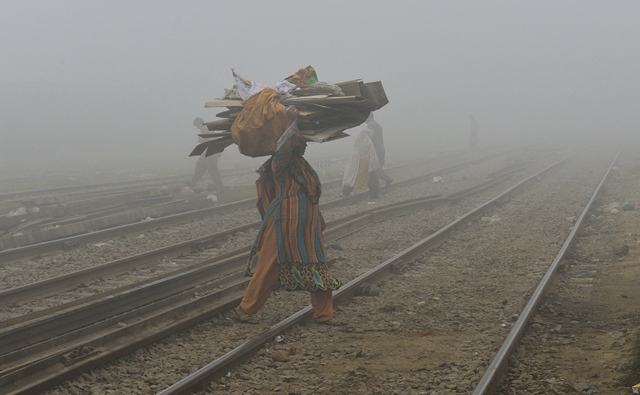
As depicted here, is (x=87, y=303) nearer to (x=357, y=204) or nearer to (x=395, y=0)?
(x=357, y=204)

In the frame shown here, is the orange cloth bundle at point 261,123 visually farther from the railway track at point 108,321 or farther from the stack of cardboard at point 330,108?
the railway track at point 108,321

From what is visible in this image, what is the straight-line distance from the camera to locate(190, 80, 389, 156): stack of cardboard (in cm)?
576

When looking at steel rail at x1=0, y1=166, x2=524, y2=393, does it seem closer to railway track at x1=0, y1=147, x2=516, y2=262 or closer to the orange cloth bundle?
the orange cloth bundle

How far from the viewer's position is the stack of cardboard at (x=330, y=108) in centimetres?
576

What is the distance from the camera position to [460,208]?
14180 millimetres

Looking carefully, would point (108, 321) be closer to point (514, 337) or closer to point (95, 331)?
point (95, 331)

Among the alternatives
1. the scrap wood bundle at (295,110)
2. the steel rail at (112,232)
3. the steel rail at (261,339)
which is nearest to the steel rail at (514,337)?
the steel rail at (261,339)

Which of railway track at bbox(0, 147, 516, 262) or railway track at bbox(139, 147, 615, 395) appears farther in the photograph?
railway track at bbox(0, 147, 516, 262)

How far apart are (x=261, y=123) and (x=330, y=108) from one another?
61 centimetres

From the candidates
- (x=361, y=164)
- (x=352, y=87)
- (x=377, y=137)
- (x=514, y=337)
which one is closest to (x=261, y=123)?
(x=352, y=87)

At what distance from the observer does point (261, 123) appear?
561 cm

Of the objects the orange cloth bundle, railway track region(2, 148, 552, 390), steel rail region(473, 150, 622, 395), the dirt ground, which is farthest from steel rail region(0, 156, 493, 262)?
steel rail region(473, 150, 622, 395)

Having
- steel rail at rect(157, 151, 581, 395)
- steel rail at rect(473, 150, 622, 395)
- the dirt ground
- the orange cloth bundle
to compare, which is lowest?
the dirt ground

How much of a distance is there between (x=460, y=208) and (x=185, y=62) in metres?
58.3
